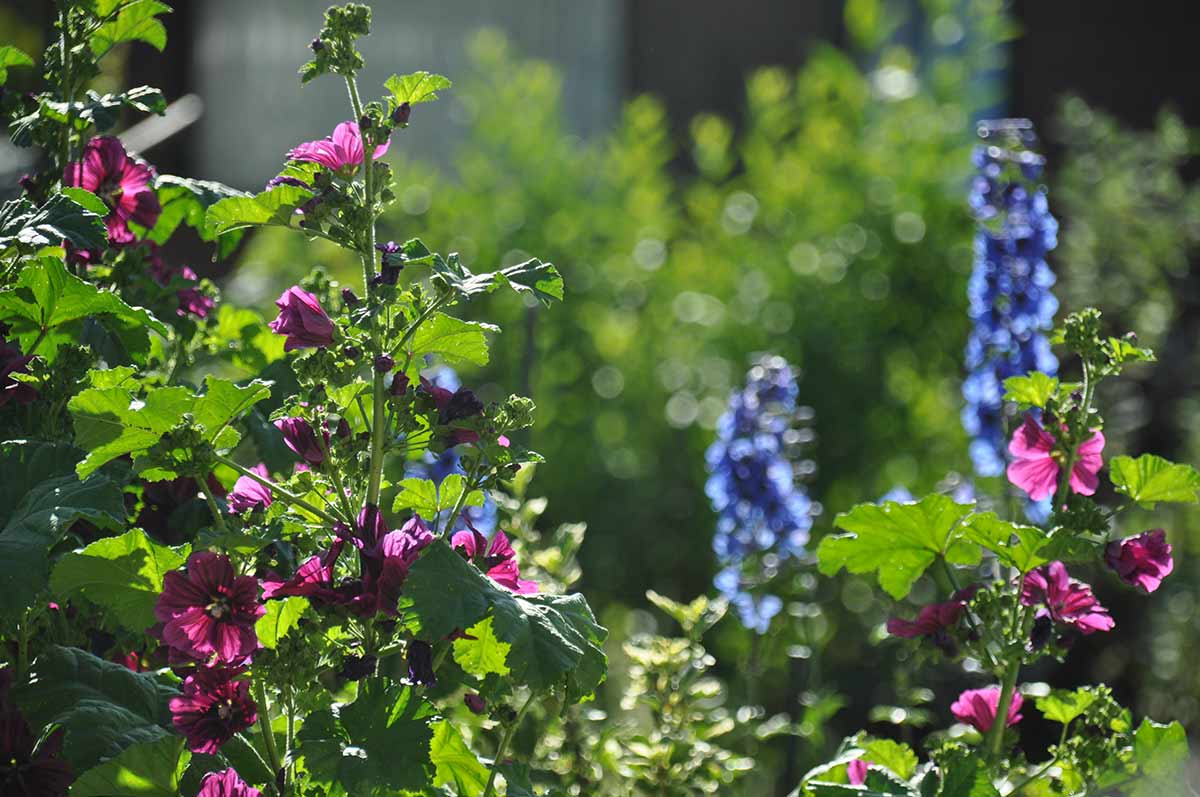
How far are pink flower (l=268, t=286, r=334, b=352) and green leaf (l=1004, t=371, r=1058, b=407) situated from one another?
2.03 ft

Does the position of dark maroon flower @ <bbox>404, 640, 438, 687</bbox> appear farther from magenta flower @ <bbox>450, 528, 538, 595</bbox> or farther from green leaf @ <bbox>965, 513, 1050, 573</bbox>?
green leaf @ <bbox>965, 513, 1050, 573</bbox>

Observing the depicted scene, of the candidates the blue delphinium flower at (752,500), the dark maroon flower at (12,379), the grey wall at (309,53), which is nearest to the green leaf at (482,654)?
the dark maroon flower at (12,379)

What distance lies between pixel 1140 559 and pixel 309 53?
617 centimetres

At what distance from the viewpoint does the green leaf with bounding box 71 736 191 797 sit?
39.0 inches

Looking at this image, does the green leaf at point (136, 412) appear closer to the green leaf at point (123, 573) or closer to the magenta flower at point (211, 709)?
the green leaf at point (123, 573)

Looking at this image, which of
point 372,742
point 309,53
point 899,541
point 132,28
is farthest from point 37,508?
point 309,53

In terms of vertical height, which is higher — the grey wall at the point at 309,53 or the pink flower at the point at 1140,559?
the pink flower at the point at 1140,559

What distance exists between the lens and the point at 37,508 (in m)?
1.06

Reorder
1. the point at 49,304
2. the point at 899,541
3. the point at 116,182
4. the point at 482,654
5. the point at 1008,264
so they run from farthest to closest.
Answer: the point at 1008,264
the point at 116,182
the point at 899,541
the point at 49,304
the point at 482,654

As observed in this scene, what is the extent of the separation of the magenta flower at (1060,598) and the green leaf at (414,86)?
2.23 ft

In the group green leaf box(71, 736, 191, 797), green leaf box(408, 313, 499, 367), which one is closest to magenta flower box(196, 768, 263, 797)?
green leaf box(71, 736, 191, 797)

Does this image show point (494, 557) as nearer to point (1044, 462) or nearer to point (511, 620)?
point (511, 620)

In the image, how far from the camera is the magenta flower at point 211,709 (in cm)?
105

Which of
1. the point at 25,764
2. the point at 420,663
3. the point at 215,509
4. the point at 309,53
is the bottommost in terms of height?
the point at 309,53
